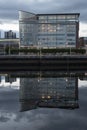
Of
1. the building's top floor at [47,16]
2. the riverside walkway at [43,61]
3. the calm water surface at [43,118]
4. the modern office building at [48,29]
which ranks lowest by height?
the riverside walkway at [43,61]

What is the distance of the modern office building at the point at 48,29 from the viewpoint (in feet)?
493

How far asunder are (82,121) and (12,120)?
3972mm

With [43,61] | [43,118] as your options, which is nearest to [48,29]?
[43,61]

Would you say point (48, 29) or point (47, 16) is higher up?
point (47, 16)

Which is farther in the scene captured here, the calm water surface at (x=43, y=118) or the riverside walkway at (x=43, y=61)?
the riverside walkway at (x=43, y=61)

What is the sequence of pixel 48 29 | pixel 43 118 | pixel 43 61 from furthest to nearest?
pixel 48 29 → pixel 43 61 → pixel 43 118

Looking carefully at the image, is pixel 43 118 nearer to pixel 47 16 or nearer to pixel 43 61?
pixel 43 61

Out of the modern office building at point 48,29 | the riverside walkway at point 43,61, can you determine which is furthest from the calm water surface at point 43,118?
the modern office building at point 48,29

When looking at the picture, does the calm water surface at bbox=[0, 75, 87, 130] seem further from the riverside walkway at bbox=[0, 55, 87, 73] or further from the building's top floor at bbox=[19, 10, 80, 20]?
the building's top floor at bbox=[19, 10, 80, 20]

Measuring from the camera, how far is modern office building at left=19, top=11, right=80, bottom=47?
493ft

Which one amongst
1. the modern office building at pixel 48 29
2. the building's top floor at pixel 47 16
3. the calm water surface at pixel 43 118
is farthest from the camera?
the modern office building at pixel 48 29

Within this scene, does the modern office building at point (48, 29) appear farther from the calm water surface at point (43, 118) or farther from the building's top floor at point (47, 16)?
the calm water surface at point (43, 118)

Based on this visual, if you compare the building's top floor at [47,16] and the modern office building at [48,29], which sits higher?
the building's top floor at [47,16]

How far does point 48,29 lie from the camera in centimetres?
15125
